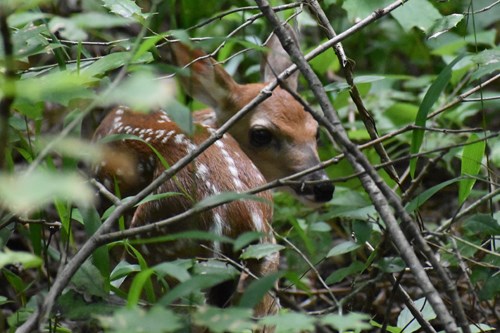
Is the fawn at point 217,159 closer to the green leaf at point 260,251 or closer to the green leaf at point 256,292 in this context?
the green leaf at point 260,251

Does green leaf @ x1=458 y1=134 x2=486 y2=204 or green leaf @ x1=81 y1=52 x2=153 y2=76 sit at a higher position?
green leaf @ x1=81 y1=52 x2=153 y2=76

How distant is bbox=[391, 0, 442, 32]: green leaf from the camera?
3.31m

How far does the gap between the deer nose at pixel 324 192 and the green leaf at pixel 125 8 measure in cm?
145

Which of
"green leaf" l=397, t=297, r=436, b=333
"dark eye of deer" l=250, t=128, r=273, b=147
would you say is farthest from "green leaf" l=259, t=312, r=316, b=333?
"dark eye of deer" l=250, t=128, r=273, b=147

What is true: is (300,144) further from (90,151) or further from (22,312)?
(90,151)

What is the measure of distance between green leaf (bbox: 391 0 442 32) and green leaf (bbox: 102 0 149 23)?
43.3 inches

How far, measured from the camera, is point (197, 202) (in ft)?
10.1

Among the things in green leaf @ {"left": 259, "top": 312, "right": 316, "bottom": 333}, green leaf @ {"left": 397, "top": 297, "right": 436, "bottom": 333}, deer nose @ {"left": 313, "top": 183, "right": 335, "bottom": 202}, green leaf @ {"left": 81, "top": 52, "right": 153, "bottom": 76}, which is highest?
green leaf @ {"left": 81, "top": 52, "right": 153, "bottom": 76}

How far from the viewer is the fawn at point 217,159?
315 centimetres

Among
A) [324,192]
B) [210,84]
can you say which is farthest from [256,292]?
[210,84]

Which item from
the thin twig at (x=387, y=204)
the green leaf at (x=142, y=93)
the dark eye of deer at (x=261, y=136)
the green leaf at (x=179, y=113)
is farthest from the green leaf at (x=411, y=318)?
the dark eye of deer at (x=261, y=136)

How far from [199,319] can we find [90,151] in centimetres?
41

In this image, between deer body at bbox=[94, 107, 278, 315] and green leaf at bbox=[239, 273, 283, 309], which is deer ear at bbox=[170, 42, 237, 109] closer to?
deer body at bbox=[94, 107, 278, 315]

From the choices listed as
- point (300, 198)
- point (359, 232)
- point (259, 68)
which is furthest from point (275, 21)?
point (259, 68)
